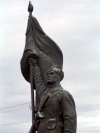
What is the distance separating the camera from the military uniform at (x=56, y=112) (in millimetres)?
7578

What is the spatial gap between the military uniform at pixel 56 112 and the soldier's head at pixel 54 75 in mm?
154

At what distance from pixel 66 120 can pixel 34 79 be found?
4.40ft

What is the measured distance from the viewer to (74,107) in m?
7.76

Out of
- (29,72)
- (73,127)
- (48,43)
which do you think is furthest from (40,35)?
(73,127)

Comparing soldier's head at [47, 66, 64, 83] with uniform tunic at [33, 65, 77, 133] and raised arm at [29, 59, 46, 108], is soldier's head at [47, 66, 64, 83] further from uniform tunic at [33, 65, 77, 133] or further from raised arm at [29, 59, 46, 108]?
raised arm at [29, 59, 46, 108]

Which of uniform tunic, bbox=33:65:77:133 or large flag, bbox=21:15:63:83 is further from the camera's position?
large flag, bbox=21:15:63:83

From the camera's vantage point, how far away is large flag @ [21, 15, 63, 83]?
855 cm

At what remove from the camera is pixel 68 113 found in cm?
759

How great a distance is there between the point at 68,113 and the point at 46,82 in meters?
0.97

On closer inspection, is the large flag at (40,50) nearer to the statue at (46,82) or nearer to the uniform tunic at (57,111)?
the statue at (46,82)

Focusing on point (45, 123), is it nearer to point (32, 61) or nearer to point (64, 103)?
point (64, 103)

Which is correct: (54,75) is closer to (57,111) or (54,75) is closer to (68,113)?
(57,111)

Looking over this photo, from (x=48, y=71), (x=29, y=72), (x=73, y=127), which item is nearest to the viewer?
(x=73, y=127)

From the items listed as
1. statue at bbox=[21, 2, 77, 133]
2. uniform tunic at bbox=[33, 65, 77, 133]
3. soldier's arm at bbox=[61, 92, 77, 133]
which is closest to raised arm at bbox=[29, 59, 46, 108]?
statue at bbox=[21, 2, 77, 133]
